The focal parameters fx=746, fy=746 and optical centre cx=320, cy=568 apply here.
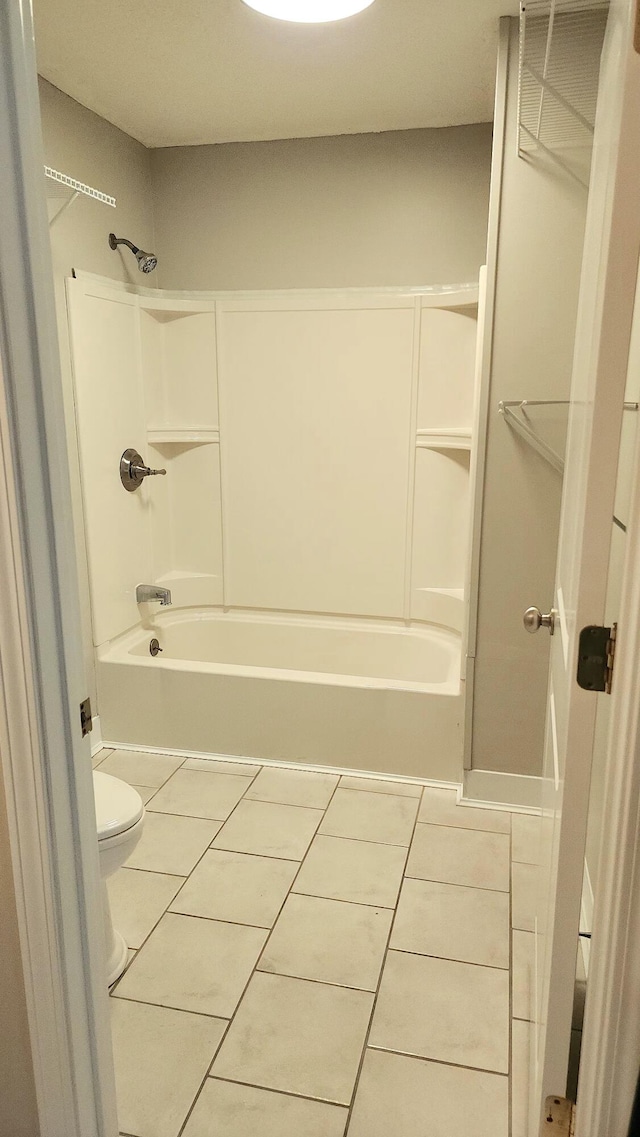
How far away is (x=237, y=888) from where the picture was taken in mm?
2209

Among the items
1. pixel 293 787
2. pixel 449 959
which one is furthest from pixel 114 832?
pixel 293 787

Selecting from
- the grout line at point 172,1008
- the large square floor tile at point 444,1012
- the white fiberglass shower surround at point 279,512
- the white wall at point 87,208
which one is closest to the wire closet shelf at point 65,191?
the white wall at point 87,208

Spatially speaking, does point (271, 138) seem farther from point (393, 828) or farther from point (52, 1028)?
point (52, 1028)

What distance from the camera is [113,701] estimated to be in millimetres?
3049

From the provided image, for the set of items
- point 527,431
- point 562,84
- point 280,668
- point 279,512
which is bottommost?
point 280,668

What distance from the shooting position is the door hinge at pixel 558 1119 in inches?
43.9

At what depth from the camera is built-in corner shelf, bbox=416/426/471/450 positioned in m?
3.15

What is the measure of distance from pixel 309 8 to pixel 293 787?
2445 millimetres

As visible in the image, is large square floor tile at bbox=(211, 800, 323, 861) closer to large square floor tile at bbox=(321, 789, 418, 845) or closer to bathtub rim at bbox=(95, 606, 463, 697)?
large square floor tile at bbox=(321, 789, 418, 845)

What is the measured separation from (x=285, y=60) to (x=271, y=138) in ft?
2.49

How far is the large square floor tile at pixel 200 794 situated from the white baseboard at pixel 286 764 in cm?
11

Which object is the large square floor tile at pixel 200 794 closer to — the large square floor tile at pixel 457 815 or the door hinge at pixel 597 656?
the large square floor tile at pixel 457 815

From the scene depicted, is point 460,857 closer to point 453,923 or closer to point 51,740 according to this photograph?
point 453,923

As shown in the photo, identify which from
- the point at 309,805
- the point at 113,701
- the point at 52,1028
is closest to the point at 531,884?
the point at 309,805
